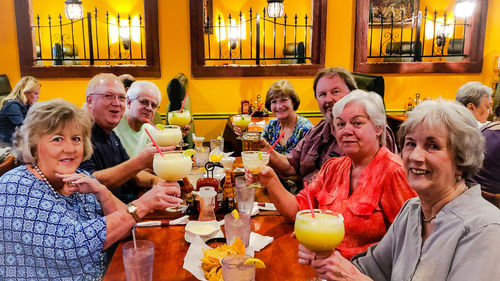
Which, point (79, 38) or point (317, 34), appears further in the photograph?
point (79, 38)

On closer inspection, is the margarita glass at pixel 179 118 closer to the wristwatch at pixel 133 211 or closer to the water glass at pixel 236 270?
the wristwatch at pixel 133 211

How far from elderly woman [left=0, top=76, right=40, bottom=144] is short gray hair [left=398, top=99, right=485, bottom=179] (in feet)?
16.9

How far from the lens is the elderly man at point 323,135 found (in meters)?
2.63

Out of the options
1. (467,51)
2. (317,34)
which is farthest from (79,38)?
(467,51)

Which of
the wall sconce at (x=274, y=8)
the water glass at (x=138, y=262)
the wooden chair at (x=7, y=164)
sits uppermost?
the wall sconce at (x=274, y=8)

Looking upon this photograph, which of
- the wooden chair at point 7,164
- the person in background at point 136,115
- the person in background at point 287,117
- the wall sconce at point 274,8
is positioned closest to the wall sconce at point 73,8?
the wall sconce at point 274,8

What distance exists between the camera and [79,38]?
346 inches

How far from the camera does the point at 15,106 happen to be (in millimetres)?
5027

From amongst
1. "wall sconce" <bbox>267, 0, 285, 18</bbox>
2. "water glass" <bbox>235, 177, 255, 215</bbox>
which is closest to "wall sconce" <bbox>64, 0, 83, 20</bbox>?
"wall sconce" <bbox>267, 0, 285, 18</bbox>

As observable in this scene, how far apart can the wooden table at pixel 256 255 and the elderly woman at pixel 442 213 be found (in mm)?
132

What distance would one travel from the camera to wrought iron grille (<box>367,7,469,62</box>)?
20.6ft

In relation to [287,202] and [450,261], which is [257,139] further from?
[450,261]

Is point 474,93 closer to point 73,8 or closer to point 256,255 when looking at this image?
point 256,255

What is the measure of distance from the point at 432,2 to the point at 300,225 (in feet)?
29.1
